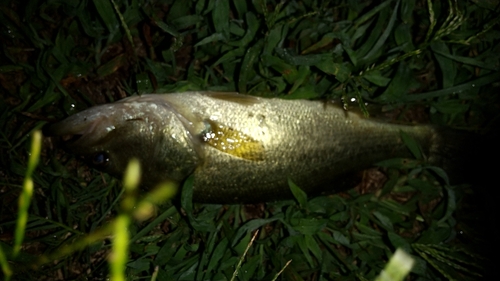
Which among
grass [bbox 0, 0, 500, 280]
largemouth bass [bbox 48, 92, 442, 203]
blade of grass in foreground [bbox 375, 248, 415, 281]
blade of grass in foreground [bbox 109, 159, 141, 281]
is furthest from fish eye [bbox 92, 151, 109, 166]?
blade of grass in foreground [bbox 375, 248, 415, 281]

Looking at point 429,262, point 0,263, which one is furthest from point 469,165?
point 0,263

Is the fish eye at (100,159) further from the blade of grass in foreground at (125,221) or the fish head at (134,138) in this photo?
the blade of grass in foreground at (125,221)

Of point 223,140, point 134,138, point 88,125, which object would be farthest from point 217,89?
point 88,125

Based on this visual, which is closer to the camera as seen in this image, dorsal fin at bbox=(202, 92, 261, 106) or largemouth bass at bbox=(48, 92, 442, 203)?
largemouth bass at bbox=(48, 92, 442, 203)

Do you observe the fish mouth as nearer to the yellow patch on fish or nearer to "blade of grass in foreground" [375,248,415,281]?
the yellow patch on fish

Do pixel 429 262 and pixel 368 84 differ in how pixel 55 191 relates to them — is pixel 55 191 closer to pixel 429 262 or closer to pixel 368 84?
pixel 368 84

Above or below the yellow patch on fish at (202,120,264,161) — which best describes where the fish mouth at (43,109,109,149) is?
above
